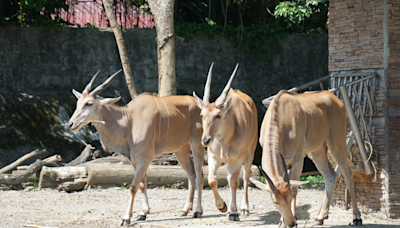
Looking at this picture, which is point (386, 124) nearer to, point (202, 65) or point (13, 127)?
point (202, 65)

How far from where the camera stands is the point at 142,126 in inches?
289

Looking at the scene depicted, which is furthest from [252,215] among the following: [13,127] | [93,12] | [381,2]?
[93,12]

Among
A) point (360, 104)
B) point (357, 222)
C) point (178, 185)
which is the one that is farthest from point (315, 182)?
point (357, 222)

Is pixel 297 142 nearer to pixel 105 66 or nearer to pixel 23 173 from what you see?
pixel 23 173

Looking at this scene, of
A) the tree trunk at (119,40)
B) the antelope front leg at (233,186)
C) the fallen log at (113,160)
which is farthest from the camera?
the tree trunk at (119,40)

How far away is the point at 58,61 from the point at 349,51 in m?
6.91

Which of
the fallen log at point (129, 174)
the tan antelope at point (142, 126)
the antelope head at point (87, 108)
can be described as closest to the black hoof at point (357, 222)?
the tan antelope at point (142, 126)

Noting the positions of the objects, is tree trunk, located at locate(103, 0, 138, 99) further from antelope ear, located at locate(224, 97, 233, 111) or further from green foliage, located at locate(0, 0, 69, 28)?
antelope ear, located at locate(224, 97, 233, 111)

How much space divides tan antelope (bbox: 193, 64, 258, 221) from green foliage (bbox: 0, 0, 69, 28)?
20.8 feet

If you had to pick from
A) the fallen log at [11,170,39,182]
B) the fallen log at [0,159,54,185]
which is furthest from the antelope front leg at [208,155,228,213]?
the fallen log at [11,170,39,182]

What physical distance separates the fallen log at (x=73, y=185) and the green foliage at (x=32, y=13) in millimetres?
4368

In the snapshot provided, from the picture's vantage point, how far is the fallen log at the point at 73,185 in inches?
375

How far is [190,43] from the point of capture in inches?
527

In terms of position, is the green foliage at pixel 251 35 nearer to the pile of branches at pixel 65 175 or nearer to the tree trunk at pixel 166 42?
the tree trunk at pixel 166 42
